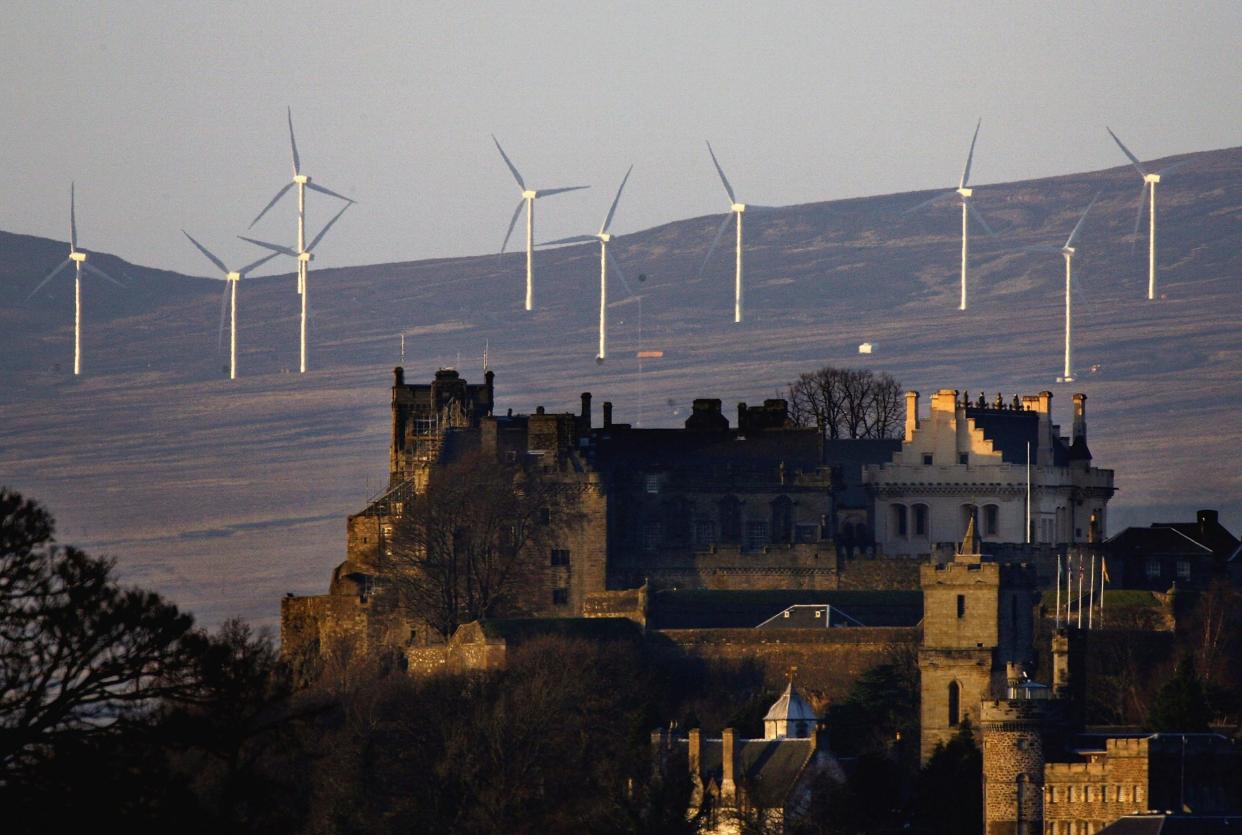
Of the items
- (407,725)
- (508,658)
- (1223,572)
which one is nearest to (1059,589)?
(1223,572)

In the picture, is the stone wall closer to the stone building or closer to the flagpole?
the flagpole

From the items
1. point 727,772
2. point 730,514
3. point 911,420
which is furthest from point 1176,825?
point 911,420

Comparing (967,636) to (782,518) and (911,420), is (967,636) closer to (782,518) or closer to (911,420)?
(782,518)

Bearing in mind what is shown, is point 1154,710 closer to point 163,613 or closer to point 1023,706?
point 1023,706

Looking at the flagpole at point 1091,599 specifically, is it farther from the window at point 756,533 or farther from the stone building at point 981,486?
the window at point 756,533

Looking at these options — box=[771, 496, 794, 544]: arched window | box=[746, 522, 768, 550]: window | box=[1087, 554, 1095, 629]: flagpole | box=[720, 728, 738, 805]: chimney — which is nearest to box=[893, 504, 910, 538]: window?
box=[771, 496, 794, 544]: arched window

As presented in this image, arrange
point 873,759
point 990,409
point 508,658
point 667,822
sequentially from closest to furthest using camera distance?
point 667,822
point 873,759
point 508,658
point 990,409

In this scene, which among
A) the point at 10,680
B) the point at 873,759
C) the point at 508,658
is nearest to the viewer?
the point at 10,680
